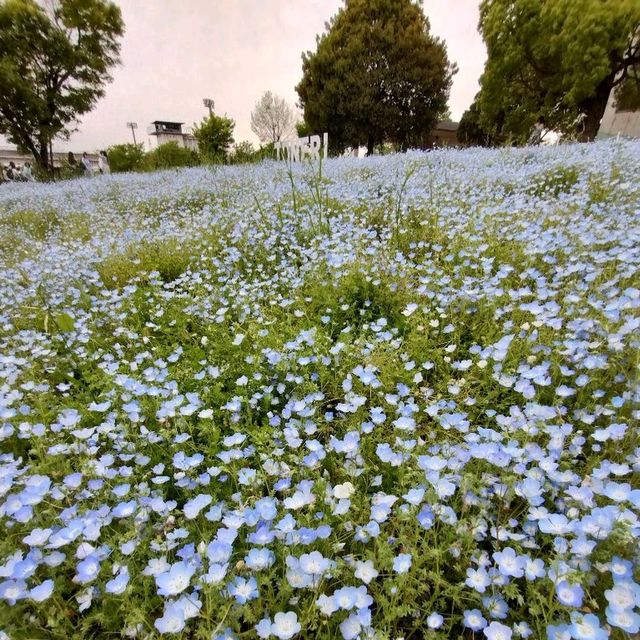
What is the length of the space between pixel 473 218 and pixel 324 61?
2048 centimetres

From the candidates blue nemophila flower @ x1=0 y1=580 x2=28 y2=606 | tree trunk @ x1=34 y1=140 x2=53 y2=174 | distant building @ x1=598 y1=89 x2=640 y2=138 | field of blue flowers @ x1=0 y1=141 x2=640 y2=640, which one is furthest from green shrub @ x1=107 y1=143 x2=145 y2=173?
blue nemophila flower @ x1=0 y1=580 x2=28 y2=606

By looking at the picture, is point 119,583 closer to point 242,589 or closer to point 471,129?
point 242,589

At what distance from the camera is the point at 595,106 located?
1444cm

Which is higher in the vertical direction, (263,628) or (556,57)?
(556,57)

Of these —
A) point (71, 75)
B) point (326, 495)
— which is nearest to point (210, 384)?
point (326, 495)

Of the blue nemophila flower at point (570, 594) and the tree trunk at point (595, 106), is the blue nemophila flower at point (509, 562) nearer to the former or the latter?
the blue nemophila flower at point (570, 594)

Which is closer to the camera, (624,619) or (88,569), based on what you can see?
(624,619)

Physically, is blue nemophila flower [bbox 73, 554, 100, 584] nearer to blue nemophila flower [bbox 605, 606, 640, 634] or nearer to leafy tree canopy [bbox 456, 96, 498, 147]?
blue nemophila flower [bbox 605, 606, 640, 634]

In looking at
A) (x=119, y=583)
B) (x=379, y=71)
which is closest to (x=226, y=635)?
(x=119, y=583)

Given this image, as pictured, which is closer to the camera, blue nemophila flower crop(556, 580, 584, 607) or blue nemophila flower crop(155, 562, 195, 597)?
blue nemophila flower crop(556, 580, 584, 607)

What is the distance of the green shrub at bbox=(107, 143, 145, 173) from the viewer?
76.6ft

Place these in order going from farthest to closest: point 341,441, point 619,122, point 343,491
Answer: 1. point 619,122
2. point 341,441
3. point 343,491

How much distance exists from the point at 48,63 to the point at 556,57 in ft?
69.0

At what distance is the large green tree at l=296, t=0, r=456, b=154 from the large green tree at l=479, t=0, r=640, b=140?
345cm
